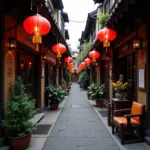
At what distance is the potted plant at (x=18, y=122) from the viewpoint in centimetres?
513

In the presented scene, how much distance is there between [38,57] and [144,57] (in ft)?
17.6

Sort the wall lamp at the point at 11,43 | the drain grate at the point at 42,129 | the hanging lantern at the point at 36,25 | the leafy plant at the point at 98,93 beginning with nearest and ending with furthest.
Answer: the hanging lantern at the point at 36,25 < the wall lamp at the point at 11,43 < the drain grate at the point at 42,129 < the leafy plant at the point at 98,93

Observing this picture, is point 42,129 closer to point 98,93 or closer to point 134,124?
point 134,124

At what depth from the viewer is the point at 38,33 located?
5.22m

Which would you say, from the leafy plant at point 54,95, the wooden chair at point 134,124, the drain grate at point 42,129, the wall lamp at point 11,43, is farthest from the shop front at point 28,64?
the wooden chair at point 134,124

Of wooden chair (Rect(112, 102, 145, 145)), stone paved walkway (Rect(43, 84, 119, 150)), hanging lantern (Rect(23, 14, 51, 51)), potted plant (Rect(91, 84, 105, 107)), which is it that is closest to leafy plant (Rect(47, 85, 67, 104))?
potted plant (Rect(91, 84, 105, 107))

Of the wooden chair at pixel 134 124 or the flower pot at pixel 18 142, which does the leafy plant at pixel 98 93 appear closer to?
the wooden chair at pixel 134 124

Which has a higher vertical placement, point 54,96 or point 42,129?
point 54,96

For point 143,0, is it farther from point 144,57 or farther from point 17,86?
point 17,86

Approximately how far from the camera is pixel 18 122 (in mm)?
5180

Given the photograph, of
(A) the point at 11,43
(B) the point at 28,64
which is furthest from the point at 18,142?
(B) the point at 28,64

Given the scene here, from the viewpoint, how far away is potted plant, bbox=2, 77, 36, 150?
513 centimetres

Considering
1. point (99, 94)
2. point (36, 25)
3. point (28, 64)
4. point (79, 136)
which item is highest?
point (36, 25)

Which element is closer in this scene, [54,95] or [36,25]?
[36,25]
